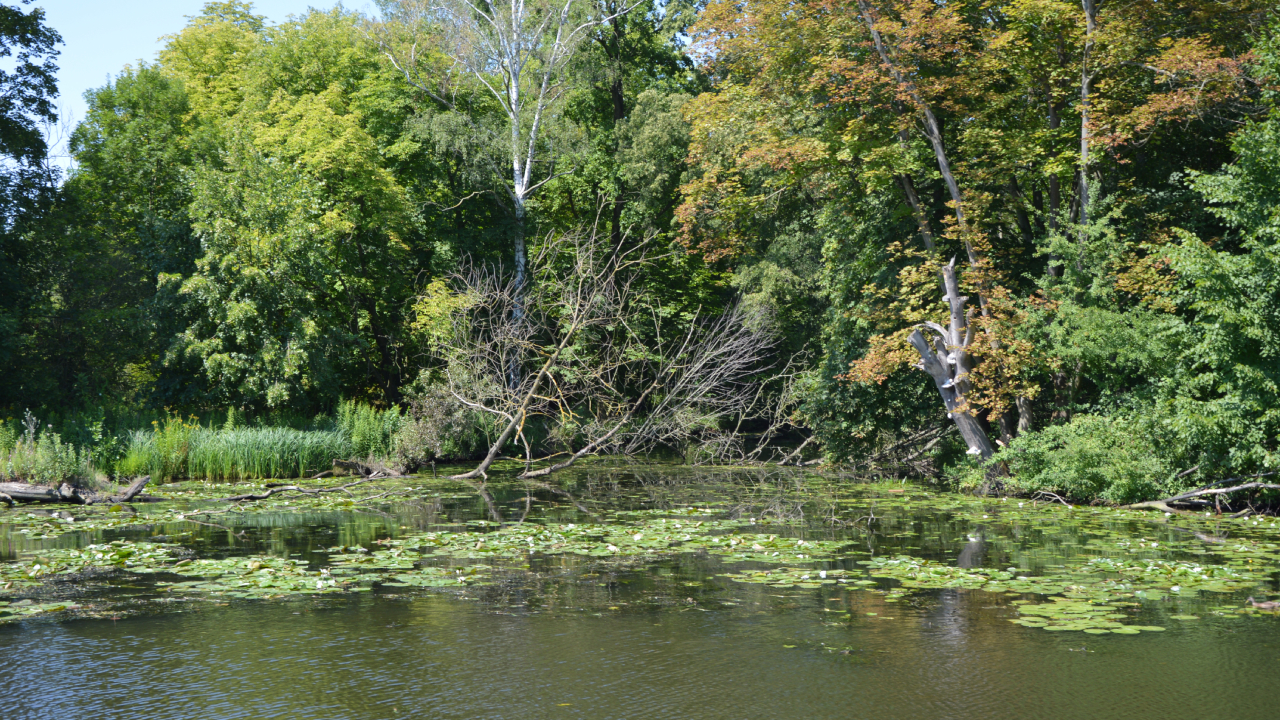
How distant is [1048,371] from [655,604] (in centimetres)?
1137

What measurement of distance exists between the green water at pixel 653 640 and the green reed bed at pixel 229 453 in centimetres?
669

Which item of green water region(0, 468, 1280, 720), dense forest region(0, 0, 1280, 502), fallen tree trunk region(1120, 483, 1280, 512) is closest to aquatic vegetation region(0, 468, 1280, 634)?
green water region(0, 468, 1280, 720)

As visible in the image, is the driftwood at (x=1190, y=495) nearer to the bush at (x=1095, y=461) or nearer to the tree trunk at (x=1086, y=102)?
the bush at (x=1095, y=461)

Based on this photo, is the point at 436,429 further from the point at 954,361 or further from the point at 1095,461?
the point at 1095,461

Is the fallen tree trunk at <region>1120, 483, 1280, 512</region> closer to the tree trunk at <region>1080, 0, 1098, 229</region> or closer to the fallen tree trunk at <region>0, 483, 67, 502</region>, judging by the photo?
the tree trunk at <region>1080, 0, 1098, 229</region>

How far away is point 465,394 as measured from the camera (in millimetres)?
21047

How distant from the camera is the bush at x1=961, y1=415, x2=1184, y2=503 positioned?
1404 cm

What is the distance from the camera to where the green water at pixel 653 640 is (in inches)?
211

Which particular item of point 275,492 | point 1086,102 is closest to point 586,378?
point 275,492

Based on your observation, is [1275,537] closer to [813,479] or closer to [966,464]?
[966,464]

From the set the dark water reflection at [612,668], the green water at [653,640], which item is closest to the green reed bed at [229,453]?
the green water at [653,640]

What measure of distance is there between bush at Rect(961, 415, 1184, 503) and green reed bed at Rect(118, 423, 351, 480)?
13859 millimetres

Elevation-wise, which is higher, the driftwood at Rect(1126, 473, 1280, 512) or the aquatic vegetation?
the driftwood at Rect(1126, 473, 1280, 512)

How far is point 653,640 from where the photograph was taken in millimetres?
6664
